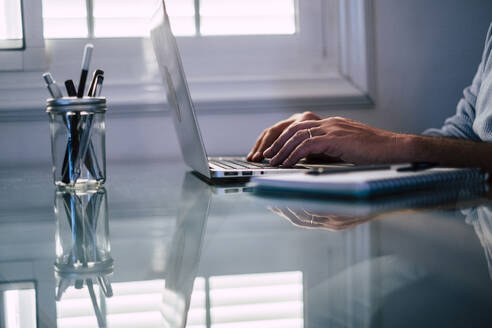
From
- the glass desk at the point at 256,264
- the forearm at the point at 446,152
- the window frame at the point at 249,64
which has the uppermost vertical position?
the window frame at the point at 249,64

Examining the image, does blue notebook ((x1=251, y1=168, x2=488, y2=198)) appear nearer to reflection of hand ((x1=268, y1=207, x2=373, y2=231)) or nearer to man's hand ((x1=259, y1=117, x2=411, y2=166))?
reflection of hand ((x1=268, y1=207, x2=373, y2=231))

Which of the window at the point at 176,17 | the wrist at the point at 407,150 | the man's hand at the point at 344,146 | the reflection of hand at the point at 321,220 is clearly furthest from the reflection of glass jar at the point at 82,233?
the window at the point at 176,17

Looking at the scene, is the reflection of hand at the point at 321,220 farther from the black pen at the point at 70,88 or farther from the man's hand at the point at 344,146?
the black pen at the point at 70,88

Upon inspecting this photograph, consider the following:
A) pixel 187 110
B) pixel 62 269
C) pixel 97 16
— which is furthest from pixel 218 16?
pixel 62 269

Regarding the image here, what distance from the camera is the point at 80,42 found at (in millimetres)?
1625

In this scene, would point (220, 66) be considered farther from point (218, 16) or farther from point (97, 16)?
point (97, 16)

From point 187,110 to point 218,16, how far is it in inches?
38.2

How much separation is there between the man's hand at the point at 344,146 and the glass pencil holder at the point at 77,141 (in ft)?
0.93

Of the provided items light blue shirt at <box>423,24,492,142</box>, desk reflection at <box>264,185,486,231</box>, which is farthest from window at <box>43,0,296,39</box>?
desk reflection at <box>264,185,486,231</box>

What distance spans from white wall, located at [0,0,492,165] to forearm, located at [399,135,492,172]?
2.38 feet

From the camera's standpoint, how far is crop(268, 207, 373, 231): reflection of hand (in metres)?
0.48

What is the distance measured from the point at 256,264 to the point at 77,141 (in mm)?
587

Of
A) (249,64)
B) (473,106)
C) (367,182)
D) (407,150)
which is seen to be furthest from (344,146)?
(249,64)

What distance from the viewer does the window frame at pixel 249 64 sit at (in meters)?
1.56
